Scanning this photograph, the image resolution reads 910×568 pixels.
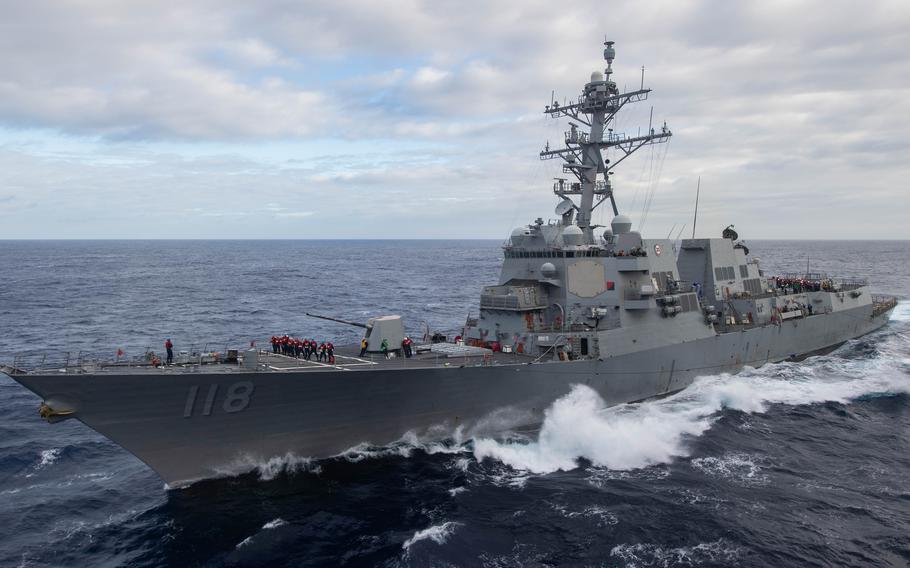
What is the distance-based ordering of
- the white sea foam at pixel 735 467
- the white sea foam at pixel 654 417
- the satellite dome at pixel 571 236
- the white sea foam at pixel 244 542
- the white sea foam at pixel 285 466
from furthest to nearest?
the satellite dome at pixel 571 236 < the white sea foam at pixel 654 417 < the white sea foam at pixel 735 467 < the white sea foam at pixel 285 466 < the white sea foam at pixel 244 542

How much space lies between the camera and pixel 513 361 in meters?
19.0

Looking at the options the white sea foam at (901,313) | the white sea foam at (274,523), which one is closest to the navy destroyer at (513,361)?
the white sea foam at (274,523)

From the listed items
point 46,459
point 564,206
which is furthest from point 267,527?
point 564,206

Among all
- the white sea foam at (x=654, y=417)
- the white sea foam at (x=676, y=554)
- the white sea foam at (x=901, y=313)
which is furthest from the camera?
the white sea foam at (x=901, y=313)

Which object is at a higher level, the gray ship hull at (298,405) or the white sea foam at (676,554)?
the gray ship hull at (298,405)

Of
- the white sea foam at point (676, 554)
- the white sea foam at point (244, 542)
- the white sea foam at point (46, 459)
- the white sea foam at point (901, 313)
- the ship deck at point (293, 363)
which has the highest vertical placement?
the ship deck at point (293, 363)

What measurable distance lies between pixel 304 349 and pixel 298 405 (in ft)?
6.86

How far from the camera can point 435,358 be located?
722 inches

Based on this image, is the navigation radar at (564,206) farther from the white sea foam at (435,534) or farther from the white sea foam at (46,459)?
the white sea foam at (46,459)

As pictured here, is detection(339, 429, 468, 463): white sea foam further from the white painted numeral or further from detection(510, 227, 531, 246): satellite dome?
detection(510, 227, 531, 246): satellite dome

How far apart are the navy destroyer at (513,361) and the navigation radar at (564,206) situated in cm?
6

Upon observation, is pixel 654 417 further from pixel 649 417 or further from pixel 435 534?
pixel 435 534

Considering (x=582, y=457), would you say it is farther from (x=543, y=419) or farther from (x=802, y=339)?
(x=802, y=339)

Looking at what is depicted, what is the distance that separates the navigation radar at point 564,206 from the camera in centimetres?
2323
